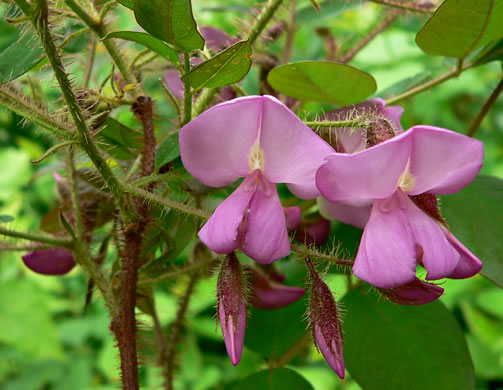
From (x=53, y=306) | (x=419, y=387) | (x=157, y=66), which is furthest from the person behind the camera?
(x=53, y=306)

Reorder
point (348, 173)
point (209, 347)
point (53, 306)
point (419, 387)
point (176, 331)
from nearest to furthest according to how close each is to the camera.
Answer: point (348, 173)
point (419, 387)
point (176, 331)
point (209, 347)
point (53, 306)

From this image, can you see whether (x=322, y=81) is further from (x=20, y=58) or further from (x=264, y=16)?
(x=20, y=58)

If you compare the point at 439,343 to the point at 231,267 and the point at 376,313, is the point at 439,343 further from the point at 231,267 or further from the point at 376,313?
the point at 231,267

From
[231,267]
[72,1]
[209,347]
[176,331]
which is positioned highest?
[72,1]

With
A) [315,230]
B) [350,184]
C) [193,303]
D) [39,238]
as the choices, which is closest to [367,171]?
[350,184]

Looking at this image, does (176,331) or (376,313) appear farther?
(176,331)

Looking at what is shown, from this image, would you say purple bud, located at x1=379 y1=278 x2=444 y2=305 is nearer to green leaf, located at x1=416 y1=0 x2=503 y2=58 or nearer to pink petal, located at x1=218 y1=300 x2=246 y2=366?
pink petal, located at x1=218 y1=300 x2=246 y2=366

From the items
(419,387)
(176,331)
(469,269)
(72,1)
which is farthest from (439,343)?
(72,1)

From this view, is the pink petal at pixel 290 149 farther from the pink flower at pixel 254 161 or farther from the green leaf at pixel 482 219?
the green leaf at pixel 482 219
